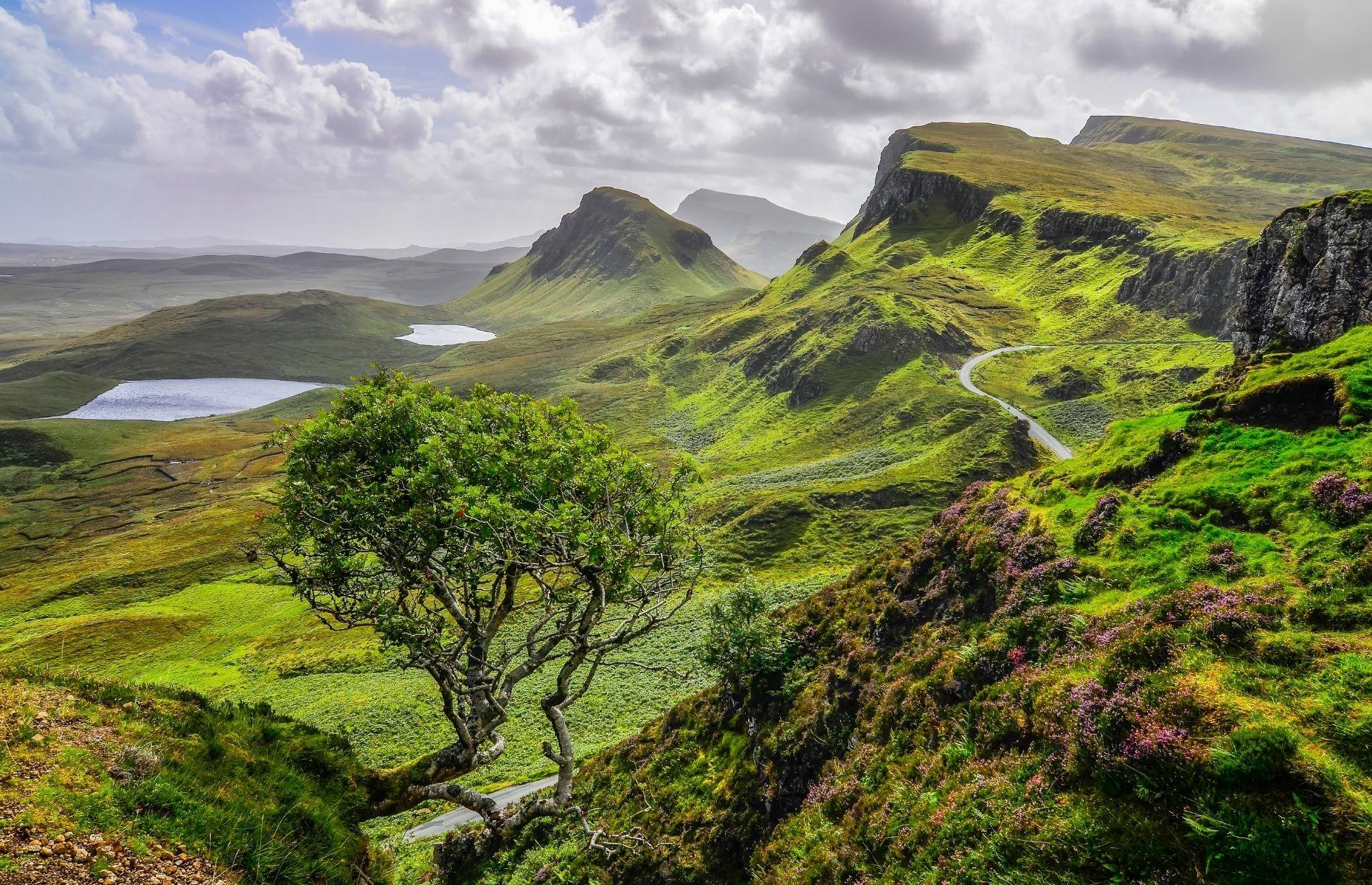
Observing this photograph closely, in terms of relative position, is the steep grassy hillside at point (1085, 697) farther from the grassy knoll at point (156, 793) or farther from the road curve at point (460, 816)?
the road curve at point (460, 816)

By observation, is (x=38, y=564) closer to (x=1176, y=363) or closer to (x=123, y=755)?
(x=123, y=755)

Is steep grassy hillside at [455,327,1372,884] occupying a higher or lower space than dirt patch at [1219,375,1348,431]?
lower

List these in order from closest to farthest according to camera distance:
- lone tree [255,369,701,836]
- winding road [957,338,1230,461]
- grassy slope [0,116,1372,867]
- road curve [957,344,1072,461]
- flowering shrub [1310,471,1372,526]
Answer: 1. flowering shrub [1310,471,1372,526]
2. lone tree [255,369,701,836]
3. grassy slope [0,116,1372,867]
4. road curve [957,344,1072,461]
5. winding road [957,338,1230,461]

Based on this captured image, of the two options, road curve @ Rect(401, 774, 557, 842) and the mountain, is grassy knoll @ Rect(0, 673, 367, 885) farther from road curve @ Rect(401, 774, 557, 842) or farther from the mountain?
road curve @ Rect(401, 774, 557, 842)

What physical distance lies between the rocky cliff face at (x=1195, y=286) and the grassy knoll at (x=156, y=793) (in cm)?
13090

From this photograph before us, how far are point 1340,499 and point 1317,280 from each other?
31.2 metres

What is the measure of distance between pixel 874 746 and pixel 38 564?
152704 mm

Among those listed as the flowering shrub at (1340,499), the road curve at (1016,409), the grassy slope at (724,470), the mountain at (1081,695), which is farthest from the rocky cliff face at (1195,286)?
the flowering shrub at (1340,499)

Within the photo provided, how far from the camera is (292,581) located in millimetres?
16578

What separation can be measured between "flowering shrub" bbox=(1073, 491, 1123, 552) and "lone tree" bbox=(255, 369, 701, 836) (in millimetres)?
11003

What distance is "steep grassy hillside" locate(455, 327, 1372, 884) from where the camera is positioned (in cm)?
837

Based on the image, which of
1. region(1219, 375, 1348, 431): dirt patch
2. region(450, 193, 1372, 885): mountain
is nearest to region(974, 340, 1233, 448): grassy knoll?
region(450, 193, 1372, 885): mountain

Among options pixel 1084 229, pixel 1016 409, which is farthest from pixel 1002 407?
pixel 1084 229

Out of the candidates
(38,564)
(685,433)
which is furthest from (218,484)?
(685,433)
